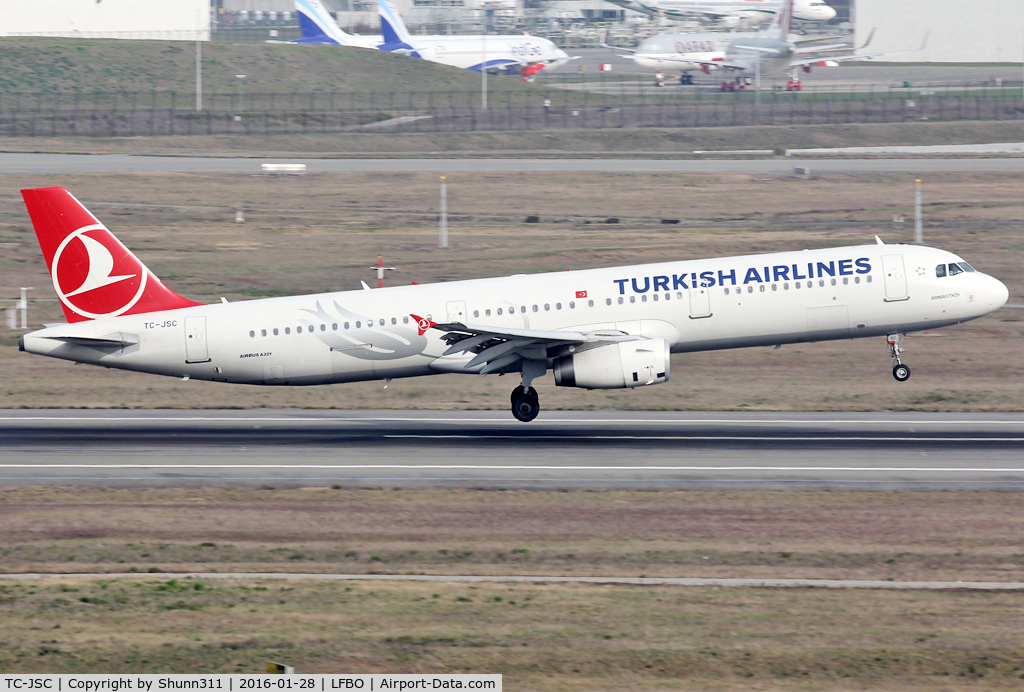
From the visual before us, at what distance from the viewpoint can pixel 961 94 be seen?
433 ft

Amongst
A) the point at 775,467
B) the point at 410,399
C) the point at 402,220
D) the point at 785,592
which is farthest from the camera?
the point at 402,220

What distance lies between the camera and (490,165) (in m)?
87.6

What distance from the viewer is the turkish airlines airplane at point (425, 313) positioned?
34.2 metres

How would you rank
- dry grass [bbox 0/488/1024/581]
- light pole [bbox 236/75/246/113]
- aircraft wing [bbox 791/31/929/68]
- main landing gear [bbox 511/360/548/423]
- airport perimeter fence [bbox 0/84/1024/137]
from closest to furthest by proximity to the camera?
dry grass [bbox 0/488/1024/581], main landing gear [bbox 511/360/548/423], airport perimeter fence [bbox 0/84/1024/137], light pole [bbox 236/75/246/113], aircraft wing [bbox 791/31/929/68]

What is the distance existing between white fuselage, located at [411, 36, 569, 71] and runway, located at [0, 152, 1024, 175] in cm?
5916

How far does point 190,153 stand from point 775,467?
7659 cm

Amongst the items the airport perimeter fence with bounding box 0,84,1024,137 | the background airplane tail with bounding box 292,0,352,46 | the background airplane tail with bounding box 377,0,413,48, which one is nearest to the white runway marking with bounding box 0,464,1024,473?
the airport perimeter fence with bounding box 0,84,1024,137

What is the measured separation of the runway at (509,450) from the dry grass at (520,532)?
53.3 inches

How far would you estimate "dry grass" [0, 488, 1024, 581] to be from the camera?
867 inches

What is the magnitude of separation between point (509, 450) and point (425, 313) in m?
4.96

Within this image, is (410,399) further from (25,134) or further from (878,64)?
(878,64)

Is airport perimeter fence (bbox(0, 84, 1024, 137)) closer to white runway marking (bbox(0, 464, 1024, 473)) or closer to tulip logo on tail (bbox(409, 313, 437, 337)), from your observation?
tulip logo on tail (bbox(409, 313, 437, 337))

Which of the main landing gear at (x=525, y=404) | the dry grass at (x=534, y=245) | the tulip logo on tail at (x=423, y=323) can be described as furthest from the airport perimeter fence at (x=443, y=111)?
the tulip logo on tail at (x=423, y=323)

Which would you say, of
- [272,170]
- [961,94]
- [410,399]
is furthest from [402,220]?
[961,94]
